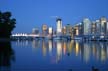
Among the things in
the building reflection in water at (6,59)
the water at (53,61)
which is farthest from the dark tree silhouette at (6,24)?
the building reflection in water at (6,59)

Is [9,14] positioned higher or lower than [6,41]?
higher

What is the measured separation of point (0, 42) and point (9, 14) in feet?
33.5

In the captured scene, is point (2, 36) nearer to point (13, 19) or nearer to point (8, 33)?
point (8, 33)

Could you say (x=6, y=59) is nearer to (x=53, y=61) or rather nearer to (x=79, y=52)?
(x=53, y=61)

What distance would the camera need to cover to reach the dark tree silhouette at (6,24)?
9625 cm

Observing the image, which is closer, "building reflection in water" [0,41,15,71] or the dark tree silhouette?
"building reflection in water" [0,41,15,71]

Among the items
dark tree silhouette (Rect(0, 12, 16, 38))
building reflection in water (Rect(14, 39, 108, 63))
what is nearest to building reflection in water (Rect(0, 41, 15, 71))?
building reflection in water (Rect(14, 39, 108, 63))

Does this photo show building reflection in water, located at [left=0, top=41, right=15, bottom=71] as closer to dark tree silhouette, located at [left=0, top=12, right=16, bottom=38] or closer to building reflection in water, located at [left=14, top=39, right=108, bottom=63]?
building reflection in water, located at [left=14, top=39, right=108, bottom=63]

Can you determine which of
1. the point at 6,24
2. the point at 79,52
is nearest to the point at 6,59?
the point at 79,52

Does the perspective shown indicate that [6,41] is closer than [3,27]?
No

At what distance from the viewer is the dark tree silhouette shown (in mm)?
96250

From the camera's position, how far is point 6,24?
97875 mm

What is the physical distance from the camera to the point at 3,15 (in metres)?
100

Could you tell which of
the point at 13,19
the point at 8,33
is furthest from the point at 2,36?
the point at 13,19
